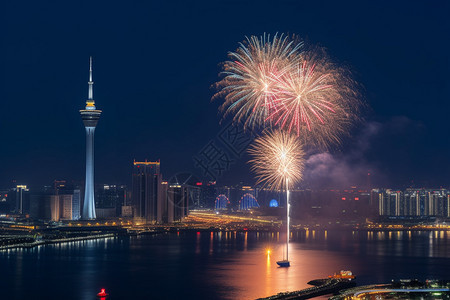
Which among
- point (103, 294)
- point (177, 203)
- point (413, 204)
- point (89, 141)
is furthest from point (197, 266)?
point (413, 204)

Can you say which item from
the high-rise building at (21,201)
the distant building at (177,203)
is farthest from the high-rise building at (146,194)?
the high-rise building at (21,201)

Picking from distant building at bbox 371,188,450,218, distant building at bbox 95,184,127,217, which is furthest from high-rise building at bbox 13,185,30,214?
distant building at bbox 371,188,450,218

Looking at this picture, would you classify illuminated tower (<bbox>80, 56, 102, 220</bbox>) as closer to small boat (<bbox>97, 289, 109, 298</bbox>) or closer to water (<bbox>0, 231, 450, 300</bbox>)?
water (<bbox>0, 231, 450, 300</bbox>)

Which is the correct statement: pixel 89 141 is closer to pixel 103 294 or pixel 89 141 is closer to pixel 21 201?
pixel 21 201

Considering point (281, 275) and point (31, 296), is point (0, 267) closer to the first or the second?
point (31, 296)

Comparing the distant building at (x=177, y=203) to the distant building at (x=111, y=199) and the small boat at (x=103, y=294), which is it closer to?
the distant building at (x=111, y=199)

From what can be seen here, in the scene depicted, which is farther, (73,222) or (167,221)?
(167,221)

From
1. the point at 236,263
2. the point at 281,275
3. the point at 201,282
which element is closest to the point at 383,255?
the point at 236,263
